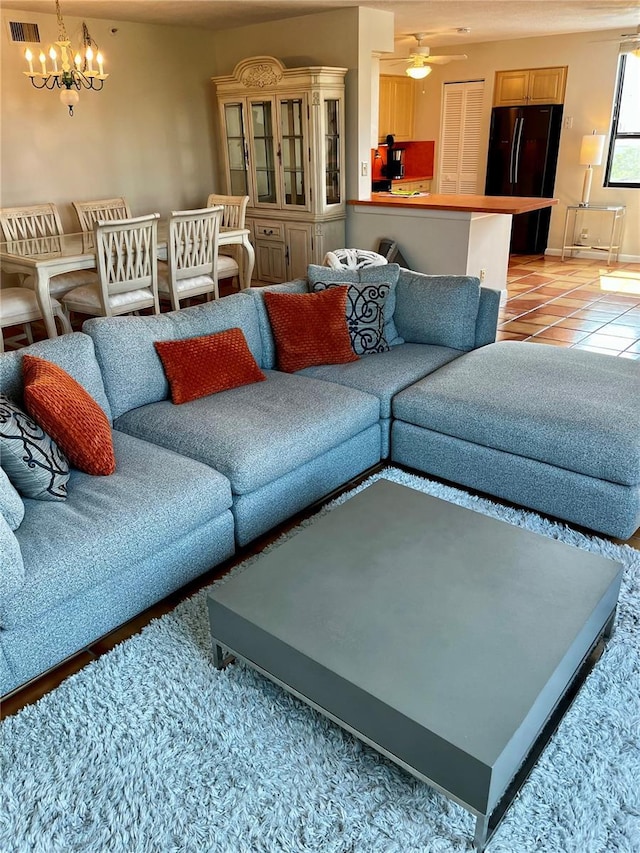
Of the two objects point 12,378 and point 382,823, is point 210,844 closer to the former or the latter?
point 382,823

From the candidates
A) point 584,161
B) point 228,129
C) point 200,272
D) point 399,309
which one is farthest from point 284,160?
point 584,161

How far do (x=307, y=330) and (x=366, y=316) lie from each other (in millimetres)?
325

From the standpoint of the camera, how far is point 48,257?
13.2 feet

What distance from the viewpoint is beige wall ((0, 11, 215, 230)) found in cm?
520

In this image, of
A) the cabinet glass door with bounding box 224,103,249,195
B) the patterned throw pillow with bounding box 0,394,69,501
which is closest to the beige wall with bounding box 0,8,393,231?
the cabinet glass door with bounding box 224,103,249,195

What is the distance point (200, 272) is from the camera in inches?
182

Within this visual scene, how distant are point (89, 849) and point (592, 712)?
127 centimetres

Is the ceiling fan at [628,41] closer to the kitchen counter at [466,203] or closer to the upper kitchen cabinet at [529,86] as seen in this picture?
the upper kitchen cabinet at [529,86]

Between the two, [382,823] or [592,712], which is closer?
[382,823]

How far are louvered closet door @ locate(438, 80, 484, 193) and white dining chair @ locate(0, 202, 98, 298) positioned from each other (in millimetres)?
5572

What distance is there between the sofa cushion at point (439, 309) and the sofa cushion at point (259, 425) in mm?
703

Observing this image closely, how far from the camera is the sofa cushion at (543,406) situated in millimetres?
2357

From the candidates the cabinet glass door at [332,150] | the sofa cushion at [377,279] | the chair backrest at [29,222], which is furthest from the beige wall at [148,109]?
the sofa cushion at [377,279]

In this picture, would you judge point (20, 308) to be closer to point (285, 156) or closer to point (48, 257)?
point (48, 257)
